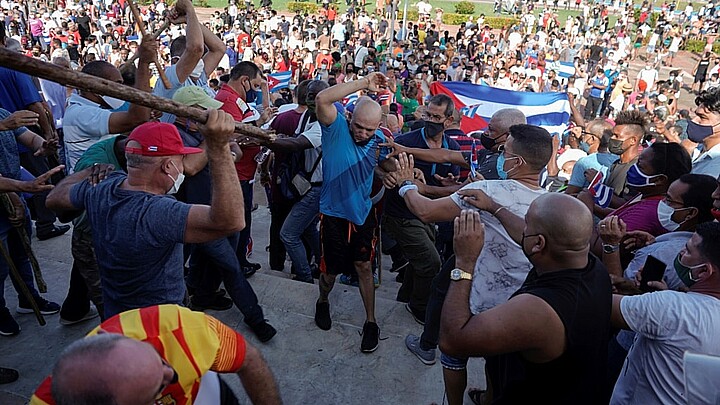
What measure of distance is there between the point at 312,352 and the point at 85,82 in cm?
266

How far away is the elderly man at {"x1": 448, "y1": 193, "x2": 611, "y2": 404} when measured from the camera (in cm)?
210

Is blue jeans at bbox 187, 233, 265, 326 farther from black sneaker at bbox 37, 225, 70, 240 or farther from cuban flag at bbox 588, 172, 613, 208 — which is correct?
cuban flag at bbox 588, 172, 613, 208

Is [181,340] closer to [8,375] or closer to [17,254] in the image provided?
[8,375]

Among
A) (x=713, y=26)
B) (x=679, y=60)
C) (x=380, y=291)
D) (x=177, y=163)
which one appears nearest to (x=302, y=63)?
(x=380, y=291)

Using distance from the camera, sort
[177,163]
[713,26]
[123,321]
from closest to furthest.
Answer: [123,321] < [177,163] < [713,26]

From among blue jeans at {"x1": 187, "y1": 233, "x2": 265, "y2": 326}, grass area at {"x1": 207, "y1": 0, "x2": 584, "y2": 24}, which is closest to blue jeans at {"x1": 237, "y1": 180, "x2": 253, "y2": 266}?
blue jeans at {"x1": 187, "y1": 233, "x2": 265, "y2": 326}

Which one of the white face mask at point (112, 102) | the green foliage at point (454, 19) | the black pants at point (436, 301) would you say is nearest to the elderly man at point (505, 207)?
the black pants at point (436, 301)

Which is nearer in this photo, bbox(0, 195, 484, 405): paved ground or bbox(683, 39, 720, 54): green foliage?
bbox(0, 195, 484, 405): paved ground

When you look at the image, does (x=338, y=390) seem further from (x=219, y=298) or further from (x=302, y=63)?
(x=302, y=63)

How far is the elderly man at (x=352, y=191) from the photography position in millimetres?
4043

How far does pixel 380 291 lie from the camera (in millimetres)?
5812

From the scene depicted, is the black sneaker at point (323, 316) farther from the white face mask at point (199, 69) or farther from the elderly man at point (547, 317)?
the white face mask at point (199, 69)

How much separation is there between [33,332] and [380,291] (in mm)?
3301

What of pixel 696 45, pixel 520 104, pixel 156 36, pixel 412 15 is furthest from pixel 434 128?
pixel 412 15
